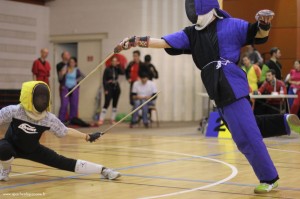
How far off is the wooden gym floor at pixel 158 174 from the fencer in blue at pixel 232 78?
1.04ft

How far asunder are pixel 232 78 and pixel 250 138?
53 centimetres

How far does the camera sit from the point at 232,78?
4.67 metres

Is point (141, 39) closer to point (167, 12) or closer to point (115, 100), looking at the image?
point (115, 100)

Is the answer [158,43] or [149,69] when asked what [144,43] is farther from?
[149,69]

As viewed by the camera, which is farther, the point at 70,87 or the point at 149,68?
the point at 149,68

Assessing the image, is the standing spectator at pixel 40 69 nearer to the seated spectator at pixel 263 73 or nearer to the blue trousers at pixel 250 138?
the seated spectator at pixel 263 73

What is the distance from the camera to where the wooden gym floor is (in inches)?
179

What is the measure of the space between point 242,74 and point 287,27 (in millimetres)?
11300

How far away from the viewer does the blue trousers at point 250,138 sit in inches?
181

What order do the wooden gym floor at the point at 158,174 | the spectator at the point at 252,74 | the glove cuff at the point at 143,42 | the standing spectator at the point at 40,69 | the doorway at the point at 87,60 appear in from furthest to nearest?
the doorway at the point at 87,60 < the standing spectator at the point at 40,69 < the spectator at the point at 252,74 < the glove cuff at the point at 143,42 < the wooden gym floor at the point at 158,174

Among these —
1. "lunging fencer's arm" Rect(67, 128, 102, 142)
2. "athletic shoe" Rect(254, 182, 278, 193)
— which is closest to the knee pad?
"lunging fencer's arm" Rect(67, 128, 102, 142)

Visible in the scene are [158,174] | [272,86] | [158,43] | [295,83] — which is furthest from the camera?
[295,83]

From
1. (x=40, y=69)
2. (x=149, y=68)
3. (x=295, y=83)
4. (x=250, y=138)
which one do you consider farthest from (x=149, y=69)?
(x=250, y=138)

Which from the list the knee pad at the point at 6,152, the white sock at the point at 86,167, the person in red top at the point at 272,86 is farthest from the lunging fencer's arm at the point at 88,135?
the person in red top at the point at 272,86
